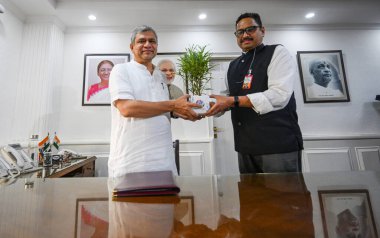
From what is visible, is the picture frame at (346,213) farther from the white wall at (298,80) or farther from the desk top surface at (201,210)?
the white wall at (298,80)

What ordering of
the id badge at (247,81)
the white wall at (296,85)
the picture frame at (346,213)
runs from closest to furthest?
the picture frame at (346,213)
the id badge at (247,81)
the white wall at (296,85)

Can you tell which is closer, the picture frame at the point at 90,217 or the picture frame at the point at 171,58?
the picture frame at the point at 90,217

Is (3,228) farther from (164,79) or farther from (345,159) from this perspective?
(345,159)

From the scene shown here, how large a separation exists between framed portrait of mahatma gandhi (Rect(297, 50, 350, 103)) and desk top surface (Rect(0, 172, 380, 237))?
108 inches

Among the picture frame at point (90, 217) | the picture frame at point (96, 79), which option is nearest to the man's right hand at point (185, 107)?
the picture frame at point (90, 217)

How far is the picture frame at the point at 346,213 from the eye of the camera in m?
0.31

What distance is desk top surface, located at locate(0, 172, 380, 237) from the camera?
326mm

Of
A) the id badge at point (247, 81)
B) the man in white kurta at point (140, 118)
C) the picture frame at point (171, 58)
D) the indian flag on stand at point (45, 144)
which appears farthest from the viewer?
the picture frame at point (171, 58)

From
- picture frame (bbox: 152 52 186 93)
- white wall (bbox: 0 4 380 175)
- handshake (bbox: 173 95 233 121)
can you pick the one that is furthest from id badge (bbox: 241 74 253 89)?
picture frame (bbox: 152 52 186 93)

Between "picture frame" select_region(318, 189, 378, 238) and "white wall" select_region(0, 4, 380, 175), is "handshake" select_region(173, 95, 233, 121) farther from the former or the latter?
"white wall" select_region(0, 4, 380, 175)

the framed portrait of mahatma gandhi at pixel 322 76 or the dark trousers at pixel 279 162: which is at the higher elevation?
the framed portrait of mahatma gandhi at pixel 322 76

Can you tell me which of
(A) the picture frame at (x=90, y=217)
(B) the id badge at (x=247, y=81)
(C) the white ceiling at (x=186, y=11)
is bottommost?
(A) the picture frame at (x=90, y=217)

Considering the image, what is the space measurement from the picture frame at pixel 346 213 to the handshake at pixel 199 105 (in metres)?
0.67

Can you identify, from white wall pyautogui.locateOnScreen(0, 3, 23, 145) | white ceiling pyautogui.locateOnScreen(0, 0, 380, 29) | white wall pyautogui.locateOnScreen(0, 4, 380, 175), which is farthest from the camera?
white wall pyautogui.locateOnScreen(0, 4, 380, 175)
